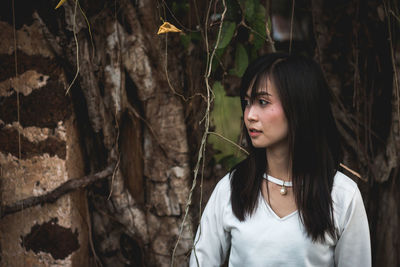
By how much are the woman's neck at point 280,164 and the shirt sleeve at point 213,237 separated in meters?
0.19

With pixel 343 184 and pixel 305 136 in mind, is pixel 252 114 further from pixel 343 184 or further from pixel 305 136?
pixel 343 184

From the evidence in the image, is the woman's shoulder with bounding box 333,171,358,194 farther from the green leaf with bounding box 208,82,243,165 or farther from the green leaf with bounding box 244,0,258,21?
the green leaf with bounding box 244,0,258,21

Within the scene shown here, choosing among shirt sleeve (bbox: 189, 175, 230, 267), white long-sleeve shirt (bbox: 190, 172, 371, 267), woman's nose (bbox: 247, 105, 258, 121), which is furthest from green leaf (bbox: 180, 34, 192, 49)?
white long-sleeve shirt (bbox: 190, 172, 371, 267)

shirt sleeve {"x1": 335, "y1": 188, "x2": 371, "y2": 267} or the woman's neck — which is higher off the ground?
the woman's neck

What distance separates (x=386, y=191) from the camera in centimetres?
184

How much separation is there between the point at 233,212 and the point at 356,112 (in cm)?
99

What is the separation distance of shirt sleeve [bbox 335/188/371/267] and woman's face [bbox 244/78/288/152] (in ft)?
1.11

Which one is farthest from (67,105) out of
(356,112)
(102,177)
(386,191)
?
(386,191)

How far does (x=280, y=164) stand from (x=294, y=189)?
108 millimetres

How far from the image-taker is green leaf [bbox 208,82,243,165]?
1922 millimetres

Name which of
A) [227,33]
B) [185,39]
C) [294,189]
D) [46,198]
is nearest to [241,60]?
[227,33]

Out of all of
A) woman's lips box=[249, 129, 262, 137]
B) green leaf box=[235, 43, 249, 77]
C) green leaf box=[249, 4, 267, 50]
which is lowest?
woman's lips box=[249, 129, 262, 137]

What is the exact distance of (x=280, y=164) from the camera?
1.35 m

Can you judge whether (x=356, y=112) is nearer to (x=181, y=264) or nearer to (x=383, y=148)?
(x=383, y=148)
